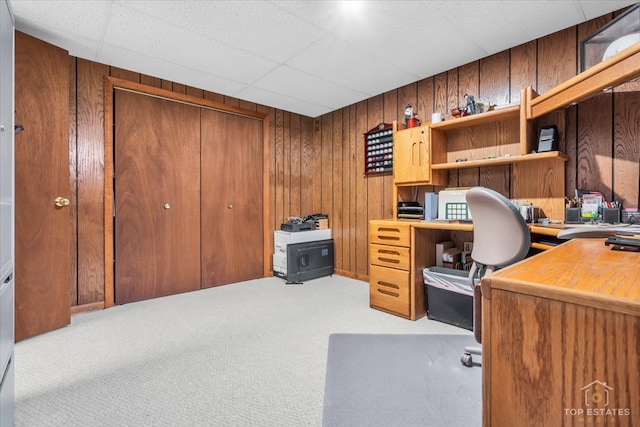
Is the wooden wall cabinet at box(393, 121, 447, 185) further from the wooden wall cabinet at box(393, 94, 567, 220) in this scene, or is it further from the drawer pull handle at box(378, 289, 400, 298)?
the drawer pull handle at box(378, 289, 400, 298)

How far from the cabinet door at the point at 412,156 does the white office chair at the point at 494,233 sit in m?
1.11

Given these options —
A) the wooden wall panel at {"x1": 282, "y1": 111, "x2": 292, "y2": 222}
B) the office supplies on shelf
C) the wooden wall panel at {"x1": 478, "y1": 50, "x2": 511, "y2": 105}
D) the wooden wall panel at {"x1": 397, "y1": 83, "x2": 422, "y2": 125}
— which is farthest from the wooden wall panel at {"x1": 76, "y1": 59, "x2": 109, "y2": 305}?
the office supplies on shelf

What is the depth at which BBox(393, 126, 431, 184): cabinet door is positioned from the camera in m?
2.90

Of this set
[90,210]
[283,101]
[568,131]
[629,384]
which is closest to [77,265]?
[90,210]

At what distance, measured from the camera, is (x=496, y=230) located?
179 centimetres

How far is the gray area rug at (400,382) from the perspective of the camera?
142 cm

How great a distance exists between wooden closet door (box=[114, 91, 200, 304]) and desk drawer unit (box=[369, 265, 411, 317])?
2.05 m

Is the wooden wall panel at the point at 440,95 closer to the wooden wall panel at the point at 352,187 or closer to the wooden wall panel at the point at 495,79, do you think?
the wooden wall panel at the point at 495,79

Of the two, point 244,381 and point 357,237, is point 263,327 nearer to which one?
point 244,381

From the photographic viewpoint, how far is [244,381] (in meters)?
1.72

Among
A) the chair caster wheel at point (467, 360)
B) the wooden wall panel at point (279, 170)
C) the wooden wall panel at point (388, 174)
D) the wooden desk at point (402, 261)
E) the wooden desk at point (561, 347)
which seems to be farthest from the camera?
the wooden wall panel at point (279, 170)

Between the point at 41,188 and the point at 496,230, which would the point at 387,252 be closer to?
the point at 496,230

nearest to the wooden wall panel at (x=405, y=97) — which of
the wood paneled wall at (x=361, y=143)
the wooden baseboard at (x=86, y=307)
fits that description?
the wood paneled wall at (x=361, y=143)

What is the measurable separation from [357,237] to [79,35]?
3372mm
